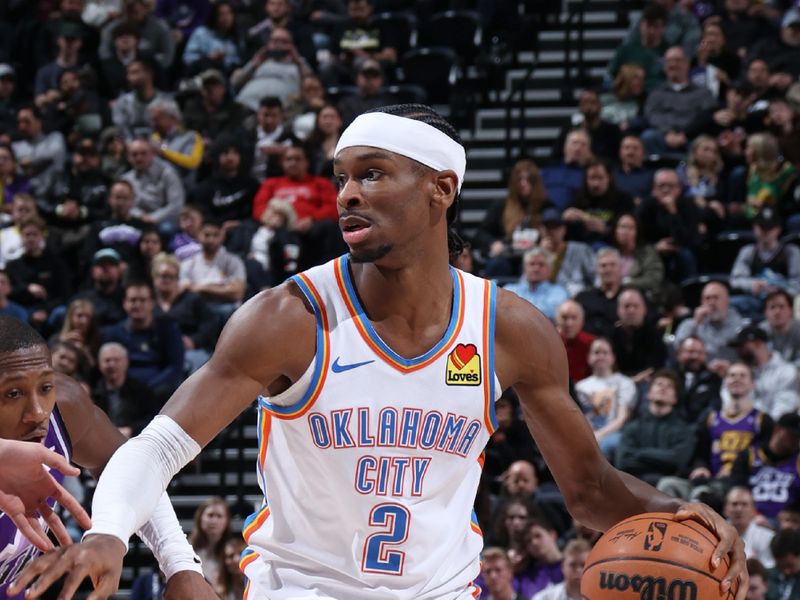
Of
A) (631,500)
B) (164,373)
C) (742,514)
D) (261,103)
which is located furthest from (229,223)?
(631,500)

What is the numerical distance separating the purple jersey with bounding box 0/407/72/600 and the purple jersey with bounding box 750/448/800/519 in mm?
6296

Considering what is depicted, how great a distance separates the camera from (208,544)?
9.62 m

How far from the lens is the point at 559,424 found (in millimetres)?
4426

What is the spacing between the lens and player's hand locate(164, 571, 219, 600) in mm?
4359

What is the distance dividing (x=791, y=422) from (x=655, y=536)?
6.08 metres

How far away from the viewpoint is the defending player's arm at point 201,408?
3529 mm

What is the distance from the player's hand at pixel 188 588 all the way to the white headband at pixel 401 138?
1.32 m

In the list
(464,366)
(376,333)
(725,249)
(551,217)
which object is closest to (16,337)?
(376,333)

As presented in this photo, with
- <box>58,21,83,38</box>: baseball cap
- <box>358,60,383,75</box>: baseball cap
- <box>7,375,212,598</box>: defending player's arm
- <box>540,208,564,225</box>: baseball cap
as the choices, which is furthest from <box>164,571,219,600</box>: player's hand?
<box>58,21,83,38</box>: baseball cap

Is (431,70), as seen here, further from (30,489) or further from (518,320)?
(30,489)

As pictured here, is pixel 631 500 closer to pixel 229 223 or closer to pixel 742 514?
pixel 742 514

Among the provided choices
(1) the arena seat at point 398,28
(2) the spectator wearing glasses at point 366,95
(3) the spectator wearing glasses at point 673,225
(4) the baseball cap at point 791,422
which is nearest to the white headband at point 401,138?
(4) the baseball cap at point 791,422

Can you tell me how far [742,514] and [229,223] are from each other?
5.77 meters
